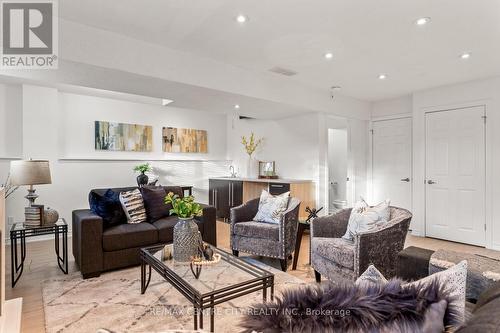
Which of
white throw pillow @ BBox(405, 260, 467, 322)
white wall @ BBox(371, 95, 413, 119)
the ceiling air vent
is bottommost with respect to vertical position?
white throw pillow @ BBox(405, 260, 467, 322)

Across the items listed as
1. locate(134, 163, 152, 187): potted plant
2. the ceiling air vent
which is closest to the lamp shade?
locate(134, 163, 152, 187): potted plant

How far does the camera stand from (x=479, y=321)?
26.4 inches

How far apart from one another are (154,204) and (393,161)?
4215mm

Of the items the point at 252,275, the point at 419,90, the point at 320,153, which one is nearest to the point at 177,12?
the point at 252,275

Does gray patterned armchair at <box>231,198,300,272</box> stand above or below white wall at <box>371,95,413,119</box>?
Answer: below

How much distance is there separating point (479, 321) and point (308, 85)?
4.15 meters

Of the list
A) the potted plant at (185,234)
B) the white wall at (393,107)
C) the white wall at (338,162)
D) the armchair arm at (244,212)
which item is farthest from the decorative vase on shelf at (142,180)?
the white wall at (393,107)

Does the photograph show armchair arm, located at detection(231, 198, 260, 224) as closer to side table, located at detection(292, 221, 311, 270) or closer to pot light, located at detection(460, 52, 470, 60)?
side table, located at detection(292, 221, 311, 270)

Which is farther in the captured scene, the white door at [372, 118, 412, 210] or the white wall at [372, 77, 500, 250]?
the white door at [372, 118, 412, 210]

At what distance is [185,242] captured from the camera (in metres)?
2.31

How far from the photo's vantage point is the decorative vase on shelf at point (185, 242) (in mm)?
2293

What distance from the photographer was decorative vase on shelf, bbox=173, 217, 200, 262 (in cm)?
229

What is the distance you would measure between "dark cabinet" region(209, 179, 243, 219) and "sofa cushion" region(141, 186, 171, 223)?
81.3 inches

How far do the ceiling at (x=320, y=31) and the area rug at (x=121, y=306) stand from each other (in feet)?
7.15
